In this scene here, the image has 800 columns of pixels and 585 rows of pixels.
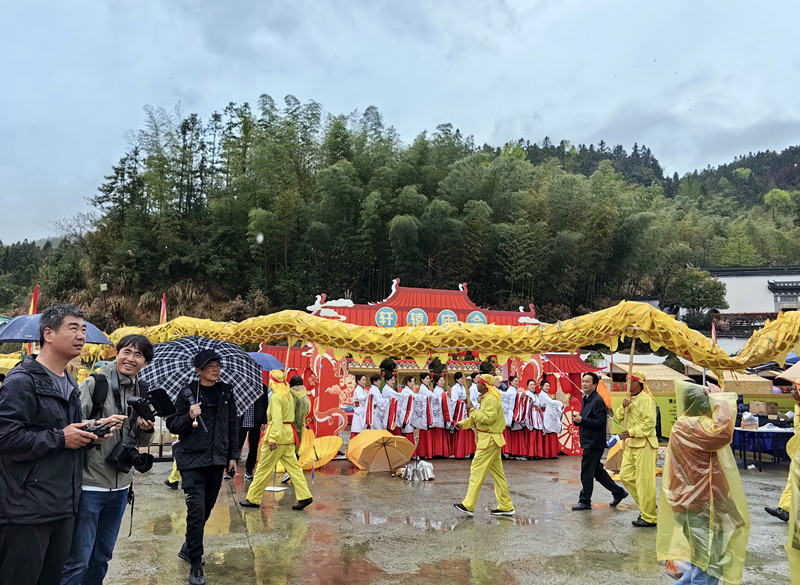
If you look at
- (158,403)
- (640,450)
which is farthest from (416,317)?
(158,403)

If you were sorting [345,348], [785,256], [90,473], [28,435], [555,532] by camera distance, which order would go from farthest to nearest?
[785,256] < [345,348] < [555,532] < [90,473] < [28,435]

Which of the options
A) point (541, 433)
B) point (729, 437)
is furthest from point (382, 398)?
point (729, 437)

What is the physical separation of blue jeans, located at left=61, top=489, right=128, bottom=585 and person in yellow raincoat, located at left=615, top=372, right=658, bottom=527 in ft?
14.2

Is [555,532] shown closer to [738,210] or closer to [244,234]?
[244,234]

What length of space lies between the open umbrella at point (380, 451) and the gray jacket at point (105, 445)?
514 cm

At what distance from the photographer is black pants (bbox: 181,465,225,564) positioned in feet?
12.1

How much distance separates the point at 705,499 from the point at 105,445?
3.23 meters

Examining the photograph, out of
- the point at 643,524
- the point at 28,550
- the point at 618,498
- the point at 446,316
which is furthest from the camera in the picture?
the point at 446,316

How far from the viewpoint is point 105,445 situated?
2879 mm

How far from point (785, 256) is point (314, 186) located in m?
32.5

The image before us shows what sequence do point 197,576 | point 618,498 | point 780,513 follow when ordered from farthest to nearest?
point 618,498 < point 780,513 < point 197,576

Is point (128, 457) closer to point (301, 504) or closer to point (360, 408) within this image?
point (301, 504)

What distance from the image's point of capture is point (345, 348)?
23.9 ft

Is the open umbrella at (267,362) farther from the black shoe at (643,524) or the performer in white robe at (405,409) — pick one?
the black shoe at (643,524)
